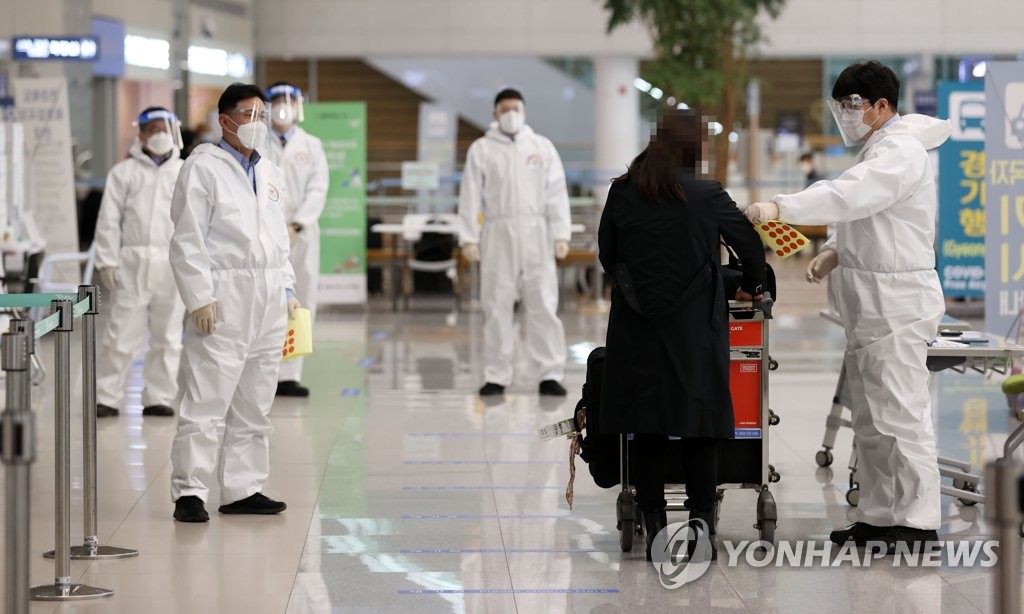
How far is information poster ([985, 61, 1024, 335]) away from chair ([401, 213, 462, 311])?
704 cm

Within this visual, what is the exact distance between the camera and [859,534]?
15.1 ft

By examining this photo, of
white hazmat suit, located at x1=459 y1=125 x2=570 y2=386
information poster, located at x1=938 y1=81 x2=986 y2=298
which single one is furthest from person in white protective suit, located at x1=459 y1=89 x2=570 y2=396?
information poster, located at x1=938 y1=81 x2=986 y2=298

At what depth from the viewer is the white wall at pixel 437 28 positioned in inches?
833

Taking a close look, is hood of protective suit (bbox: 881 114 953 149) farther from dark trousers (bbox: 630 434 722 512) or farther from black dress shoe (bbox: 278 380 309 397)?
black dress shoe (bbox: 278 380 309 397)

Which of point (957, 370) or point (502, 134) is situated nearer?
point (957, 370)

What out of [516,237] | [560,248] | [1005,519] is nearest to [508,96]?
[516,237]

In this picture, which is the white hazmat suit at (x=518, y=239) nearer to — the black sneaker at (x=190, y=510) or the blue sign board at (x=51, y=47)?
the black sneaker at (x=190, y=510)

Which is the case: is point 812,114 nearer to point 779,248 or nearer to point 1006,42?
point 1006,42

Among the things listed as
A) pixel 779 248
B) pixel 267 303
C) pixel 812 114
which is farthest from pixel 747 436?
pixel 812 114

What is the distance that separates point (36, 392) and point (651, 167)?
5288 mm

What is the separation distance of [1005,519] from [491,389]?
584 cm

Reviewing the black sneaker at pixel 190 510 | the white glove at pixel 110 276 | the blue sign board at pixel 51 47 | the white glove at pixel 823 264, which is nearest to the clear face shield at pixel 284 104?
the white glove at pixel 110 276

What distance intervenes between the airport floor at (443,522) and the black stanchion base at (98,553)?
5 cm

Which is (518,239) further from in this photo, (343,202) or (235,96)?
(343,202)
